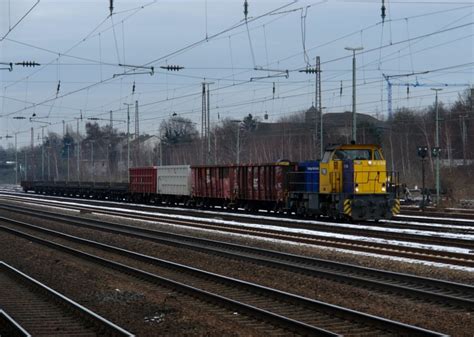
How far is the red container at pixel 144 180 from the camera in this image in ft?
166

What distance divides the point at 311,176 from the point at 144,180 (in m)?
23.8

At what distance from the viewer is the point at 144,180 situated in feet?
171

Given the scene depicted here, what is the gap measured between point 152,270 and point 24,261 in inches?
169

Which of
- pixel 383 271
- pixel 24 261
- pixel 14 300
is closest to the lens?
pixel 14 300

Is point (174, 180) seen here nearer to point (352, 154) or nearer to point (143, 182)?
point (143, 182)

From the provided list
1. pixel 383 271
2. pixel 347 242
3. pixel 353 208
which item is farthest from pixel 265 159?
pixel 383 271

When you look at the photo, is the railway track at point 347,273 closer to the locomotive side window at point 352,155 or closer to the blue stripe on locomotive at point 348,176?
the blue stripe on locomotive at point 348,176

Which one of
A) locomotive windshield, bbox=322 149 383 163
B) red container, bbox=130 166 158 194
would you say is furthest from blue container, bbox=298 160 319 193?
red container, bbox=130 166 158 194

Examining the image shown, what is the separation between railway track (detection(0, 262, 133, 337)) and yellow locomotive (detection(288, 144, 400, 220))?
55.5 ft

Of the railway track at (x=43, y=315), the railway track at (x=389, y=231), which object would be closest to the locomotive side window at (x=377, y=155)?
the railway track at (x=389, y=231)

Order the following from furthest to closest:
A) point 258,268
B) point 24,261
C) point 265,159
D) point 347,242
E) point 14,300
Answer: point 265,159, point 347,242, point 24,261, point 258,268, point 14,300

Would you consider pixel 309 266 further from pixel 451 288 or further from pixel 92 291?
pixel 92 291

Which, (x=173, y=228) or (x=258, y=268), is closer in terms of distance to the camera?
(x=258, y=268)

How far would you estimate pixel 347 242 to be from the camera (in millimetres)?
20797
